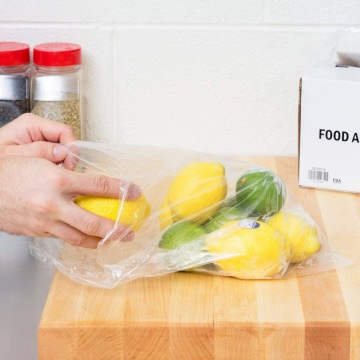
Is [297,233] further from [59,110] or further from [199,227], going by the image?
[59,110]

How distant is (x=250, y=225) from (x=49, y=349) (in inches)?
11.6

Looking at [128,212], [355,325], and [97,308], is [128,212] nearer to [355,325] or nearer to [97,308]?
[97,308]

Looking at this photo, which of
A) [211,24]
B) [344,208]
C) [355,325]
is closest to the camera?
[355,325]

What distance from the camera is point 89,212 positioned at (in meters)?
1.09

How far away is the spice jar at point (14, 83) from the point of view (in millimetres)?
1521

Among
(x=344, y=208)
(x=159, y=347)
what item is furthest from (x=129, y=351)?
(x=344, y=208)

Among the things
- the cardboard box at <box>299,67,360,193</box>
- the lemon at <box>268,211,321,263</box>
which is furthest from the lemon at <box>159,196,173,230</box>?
the cardboard box at <box>299,67,360,193</box>

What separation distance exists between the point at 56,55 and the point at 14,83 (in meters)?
0.09

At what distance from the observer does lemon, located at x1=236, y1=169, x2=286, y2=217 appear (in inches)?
45.4

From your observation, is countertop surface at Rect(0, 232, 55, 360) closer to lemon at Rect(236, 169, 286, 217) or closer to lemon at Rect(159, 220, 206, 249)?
lemon at Rect(159, 220, 206, 249)

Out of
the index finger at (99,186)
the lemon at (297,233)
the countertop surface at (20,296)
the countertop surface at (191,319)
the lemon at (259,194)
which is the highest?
the index finger at (99,186)

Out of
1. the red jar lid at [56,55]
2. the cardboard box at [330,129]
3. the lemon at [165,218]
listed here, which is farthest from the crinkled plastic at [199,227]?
the red jar lid at [56,55]

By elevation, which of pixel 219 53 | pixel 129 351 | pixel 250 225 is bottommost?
pixel 129 351

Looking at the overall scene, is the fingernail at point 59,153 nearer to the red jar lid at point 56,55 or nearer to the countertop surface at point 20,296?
the countertop surface at point 20,296
